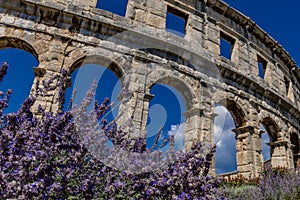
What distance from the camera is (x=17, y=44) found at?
22.2 feet

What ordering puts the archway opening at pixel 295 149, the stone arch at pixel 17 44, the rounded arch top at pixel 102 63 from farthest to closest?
the archway opening at pixel 295 149 < the rounded arch top at pixel 102 63 < the stone arch at pixel 17 44

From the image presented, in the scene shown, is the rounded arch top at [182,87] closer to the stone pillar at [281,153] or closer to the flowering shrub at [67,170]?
the stone pillar at [281,153]

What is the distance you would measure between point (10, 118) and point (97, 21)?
605 centimetres

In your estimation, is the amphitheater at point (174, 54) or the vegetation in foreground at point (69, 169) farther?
the amphitheater at point (174, 54)

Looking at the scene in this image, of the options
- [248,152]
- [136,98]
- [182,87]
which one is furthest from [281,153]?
[136,98]

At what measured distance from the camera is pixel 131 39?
7723 mm

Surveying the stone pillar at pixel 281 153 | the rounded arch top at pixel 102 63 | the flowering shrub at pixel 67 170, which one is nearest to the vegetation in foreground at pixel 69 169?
the flowering shrub at pixel 67 170

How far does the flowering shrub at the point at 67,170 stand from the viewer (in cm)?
151

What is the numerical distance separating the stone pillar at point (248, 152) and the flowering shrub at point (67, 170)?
288 inches

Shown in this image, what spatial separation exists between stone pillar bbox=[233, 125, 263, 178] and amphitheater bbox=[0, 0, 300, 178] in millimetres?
35

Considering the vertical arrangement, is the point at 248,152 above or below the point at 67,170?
above

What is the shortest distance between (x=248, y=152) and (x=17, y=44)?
8.30 m

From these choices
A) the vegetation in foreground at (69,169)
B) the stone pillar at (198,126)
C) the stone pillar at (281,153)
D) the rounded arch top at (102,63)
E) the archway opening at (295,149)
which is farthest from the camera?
the archway opening at (295,149)

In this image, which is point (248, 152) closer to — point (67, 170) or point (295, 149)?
point (295, 149)
